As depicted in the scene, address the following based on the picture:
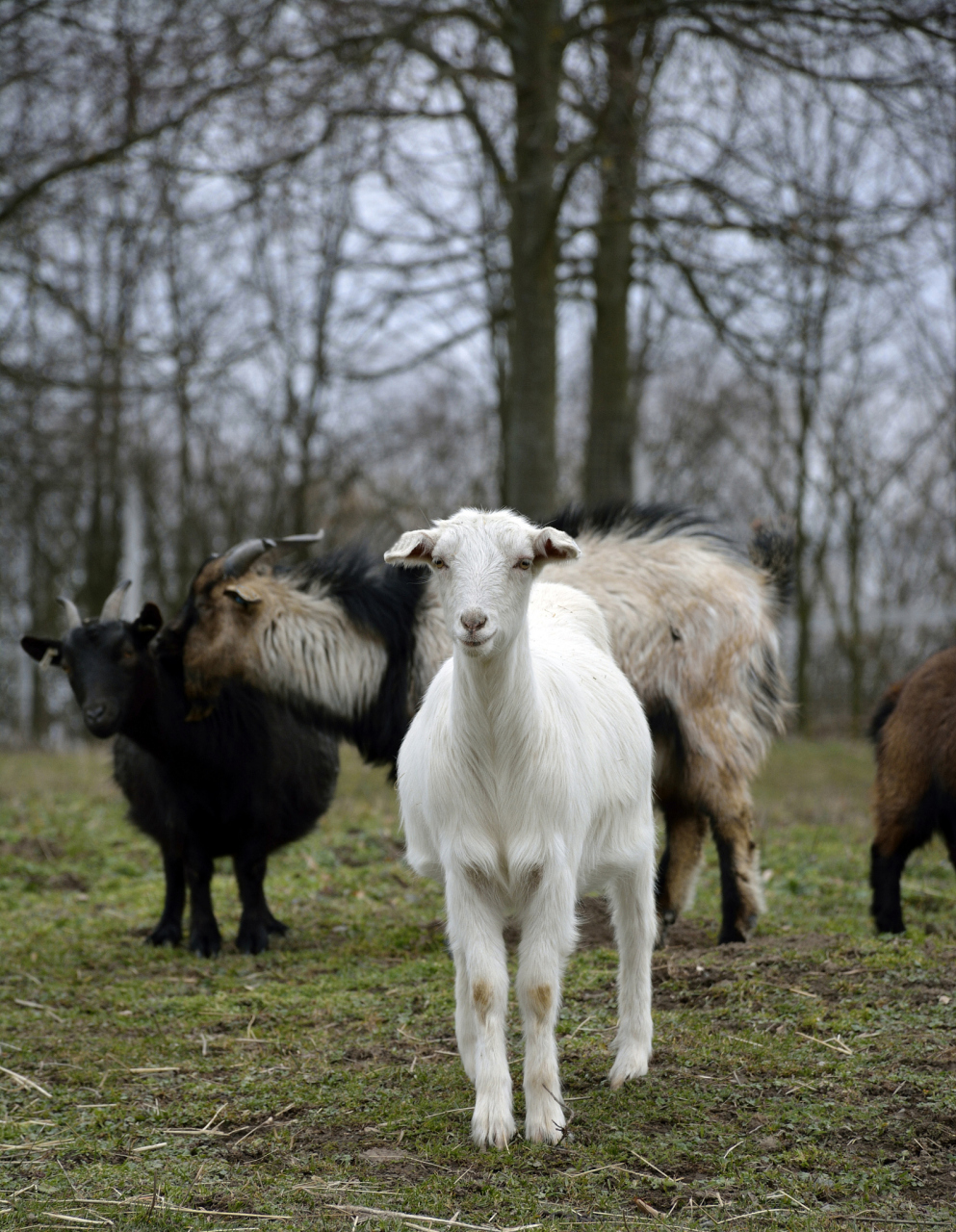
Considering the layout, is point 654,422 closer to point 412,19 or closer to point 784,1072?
point 412,19

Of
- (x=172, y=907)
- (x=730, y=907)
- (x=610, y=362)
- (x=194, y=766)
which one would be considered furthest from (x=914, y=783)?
(x=610, y=362)

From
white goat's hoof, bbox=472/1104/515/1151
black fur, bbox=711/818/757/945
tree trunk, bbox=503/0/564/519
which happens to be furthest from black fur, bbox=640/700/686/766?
tree trunk, bbox=503/0/564/519

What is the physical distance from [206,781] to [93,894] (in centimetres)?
179

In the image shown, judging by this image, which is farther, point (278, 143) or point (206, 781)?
point (278, 143)

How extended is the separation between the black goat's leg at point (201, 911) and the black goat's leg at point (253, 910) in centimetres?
14

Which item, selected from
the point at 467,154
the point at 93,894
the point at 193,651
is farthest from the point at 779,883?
the point at 467,154

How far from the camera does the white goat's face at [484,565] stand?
3.47 metres

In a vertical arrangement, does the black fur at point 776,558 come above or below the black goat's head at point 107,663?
above

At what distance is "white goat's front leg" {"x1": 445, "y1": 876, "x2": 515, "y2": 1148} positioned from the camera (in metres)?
3.64

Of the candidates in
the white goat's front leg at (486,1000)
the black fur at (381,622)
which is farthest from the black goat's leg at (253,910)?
the white goat's front leg at (486,1000)

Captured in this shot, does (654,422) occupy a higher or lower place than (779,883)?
higher

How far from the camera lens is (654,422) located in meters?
28.2

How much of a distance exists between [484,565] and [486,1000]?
1.28m

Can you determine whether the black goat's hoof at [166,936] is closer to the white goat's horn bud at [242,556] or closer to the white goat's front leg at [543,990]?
the white goat's horn bud at [242,556]
